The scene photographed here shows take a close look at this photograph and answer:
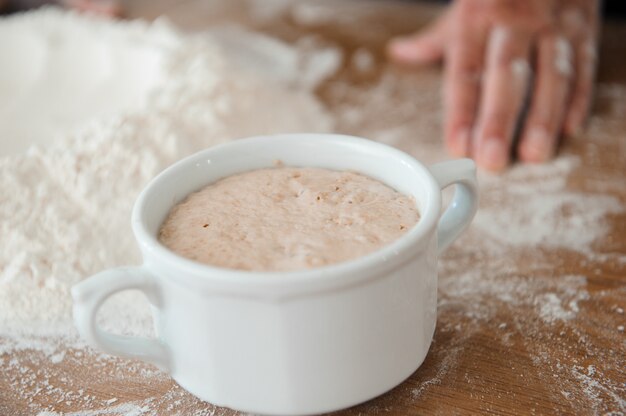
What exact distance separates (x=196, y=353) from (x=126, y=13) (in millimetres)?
1149

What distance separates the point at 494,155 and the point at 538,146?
0.22 feet

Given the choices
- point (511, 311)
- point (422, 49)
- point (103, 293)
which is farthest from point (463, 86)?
point (103, 293)

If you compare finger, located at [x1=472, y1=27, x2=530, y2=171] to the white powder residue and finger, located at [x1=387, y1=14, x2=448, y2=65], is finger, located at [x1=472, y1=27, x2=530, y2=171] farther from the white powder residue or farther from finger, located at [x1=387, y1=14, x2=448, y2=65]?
the white powder residue

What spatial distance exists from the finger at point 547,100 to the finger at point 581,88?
0.6 inches

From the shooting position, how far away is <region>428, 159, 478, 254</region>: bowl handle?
602 mm

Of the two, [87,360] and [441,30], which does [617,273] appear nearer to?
[87,360]

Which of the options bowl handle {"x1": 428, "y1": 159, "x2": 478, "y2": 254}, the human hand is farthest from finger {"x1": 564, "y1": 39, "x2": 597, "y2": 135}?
bowl handle {"x1": 428, "y1": 159, "x2": 478, "y2": 254}

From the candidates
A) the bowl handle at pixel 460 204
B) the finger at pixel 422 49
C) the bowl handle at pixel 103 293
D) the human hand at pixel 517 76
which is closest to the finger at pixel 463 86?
the human hand at pixel 517 76

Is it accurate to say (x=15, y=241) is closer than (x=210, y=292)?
No

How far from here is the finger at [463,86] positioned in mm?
1016

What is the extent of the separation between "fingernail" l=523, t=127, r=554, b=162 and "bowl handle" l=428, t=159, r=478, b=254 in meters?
0.38

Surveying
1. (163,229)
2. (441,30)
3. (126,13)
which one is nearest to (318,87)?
(441,30)

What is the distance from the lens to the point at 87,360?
0.64 m

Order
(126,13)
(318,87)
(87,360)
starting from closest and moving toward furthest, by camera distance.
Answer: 1. (87,360)
2. (318,87)
3. (126,13)
